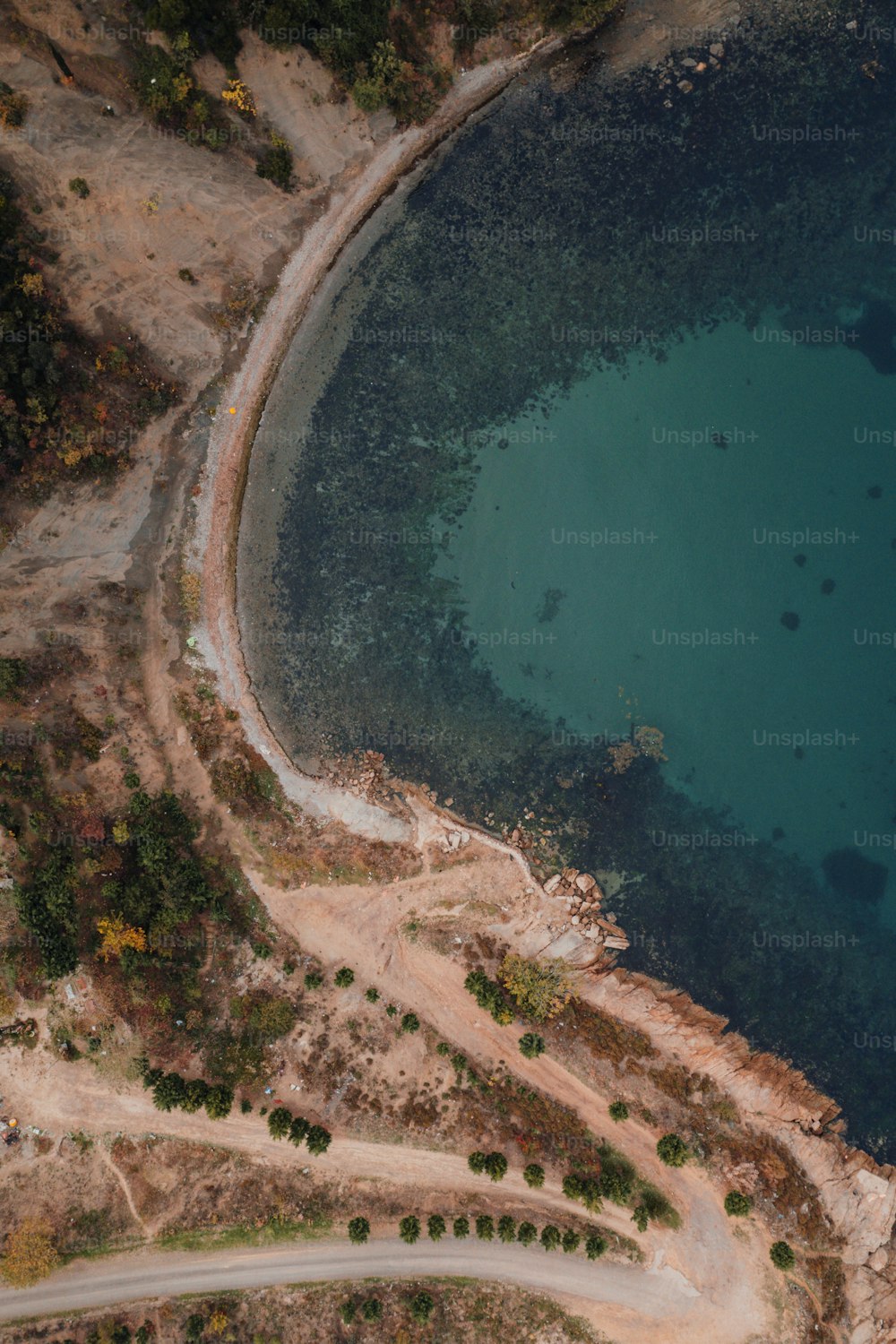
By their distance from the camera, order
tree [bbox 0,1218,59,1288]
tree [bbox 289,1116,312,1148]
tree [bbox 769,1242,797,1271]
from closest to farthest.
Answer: tree [bbox 0,1218,59,1288], tree [bbox 769,1242,797,1271], tree [bbox 289,1116,312,1148]

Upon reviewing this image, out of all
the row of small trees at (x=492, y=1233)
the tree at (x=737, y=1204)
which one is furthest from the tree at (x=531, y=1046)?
the tree at (x=737, y=1204)

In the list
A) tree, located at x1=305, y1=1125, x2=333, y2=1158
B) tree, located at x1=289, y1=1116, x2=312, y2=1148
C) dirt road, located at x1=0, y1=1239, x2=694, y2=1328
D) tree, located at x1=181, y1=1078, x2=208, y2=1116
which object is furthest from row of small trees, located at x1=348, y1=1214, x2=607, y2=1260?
tree, located at x1=181, y1=1078, x2=208, y2=1116

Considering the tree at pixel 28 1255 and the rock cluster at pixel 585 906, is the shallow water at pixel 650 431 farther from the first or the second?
the tree at pixel 28 1255

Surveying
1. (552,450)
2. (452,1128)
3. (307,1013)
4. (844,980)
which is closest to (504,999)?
(452,1128)

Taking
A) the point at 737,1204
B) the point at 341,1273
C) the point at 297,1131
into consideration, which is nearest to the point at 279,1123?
the point at 297,1131

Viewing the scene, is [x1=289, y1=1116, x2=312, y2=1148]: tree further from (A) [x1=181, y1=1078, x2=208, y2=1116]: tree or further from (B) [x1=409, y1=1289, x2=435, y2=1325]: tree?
(B) [x1=409, y1=1289, x2=435, y2=1325]: tree
